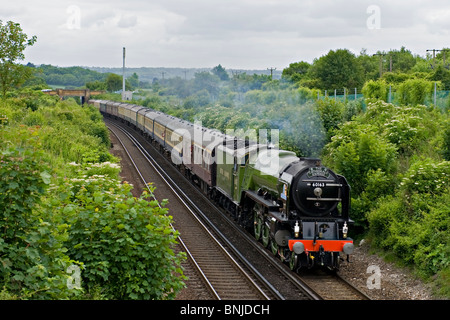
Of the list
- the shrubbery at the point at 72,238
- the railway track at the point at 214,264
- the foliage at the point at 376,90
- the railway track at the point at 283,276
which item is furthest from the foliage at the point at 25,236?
the foliage at the point at 376,90

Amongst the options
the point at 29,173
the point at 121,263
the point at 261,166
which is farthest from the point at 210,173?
the point at 29,173

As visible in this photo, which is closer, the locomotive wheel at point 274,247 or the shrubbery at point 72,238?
the shrubbery at point 72,238

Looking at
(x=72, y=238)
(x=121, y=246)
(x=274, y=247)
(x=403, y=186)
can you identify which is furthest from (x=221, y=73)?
(x=72, y=238)

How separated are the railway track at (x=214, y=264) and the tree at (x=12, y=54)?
15320 mm

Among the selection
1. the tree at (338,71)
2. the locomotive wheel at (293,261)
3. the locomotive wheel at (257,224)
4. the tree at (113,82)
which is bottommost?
the locomotive wheel at (293,261)

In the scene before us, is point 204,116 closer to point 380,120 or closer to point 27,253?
point 380,120

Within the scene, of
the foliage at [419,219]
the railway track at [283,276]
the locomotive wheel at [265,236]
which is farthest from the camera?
the locomotive wheel at [265,236]

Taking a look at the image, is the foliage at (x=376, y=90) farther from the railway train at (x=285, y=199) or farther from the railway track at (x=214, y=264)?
the railway track at (x=214, y=264)

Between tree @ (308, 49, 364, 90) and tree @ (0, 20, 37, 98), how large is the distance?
3672cm

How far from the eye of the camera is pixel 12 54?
3288 centimetres

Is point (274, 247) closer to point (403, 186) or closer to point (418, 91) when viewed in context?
point (403, 186)

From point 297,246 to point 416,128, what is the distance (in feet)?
33.7

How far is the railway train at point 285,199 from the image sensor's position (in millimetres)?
15109
